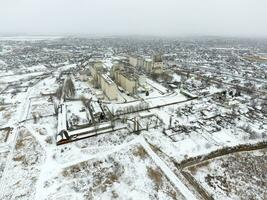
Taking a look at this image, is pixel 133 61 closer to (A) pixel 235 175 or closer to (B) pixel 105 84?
(B) pixel 105 84

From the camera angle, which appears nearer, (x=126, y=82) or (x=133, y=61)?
(x=126, y=82)

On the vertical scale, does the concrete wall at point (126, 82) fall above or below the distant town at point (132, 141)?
above

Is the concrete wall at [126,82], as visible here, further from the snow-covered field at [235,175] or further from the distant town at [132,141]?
the snow-covered field at [235,175]

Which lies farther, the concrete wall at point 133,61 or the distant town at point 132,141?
the concrete wall at point 133,61

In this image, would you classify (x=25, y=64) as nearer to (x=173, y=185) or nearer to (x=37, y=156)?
Answer: (x=37, y=156)

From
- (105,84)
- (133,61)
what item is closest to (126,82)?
(105,84)

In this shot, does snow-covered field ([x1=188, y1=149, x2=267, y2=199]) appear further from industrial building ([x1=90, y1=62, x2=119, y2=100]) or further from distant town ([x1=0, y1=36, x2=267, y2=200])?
industrial building ([x1=90, y1=62, x2=119, y2=100])

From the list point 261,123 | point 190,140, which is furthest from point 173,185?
point 261,123

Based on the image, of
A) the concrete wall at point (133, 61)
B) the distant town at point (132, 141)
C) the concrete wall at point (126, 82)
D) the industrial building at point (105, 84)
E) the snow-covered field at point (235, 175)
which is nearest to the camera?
the snow-covered field at point (235, 175)

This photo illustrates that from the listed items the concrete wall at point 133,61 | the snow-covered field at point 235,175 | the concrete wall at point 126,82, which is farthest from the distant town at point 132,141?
the concrete wall at point 133,61

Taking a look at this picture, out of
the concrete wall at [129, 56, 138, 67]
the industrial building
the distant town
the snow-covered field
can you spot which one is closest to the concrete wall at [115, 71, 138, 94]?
the distant town

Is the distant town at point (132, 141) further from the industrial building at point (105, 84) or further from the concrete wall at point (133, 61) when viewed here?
the concrete wall at point (133, 61)

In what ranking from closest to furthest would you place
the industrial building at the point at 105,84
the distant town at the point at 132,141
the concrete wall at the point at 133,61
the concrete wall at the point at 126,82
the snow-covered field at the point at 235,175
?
the snow-covered field at the point at 235,175
the distant town at the point at 132,141
the industrial building at the point at 105,84
the concrete wall at the point at 126,82
the concrete wall at the point at 133,61
